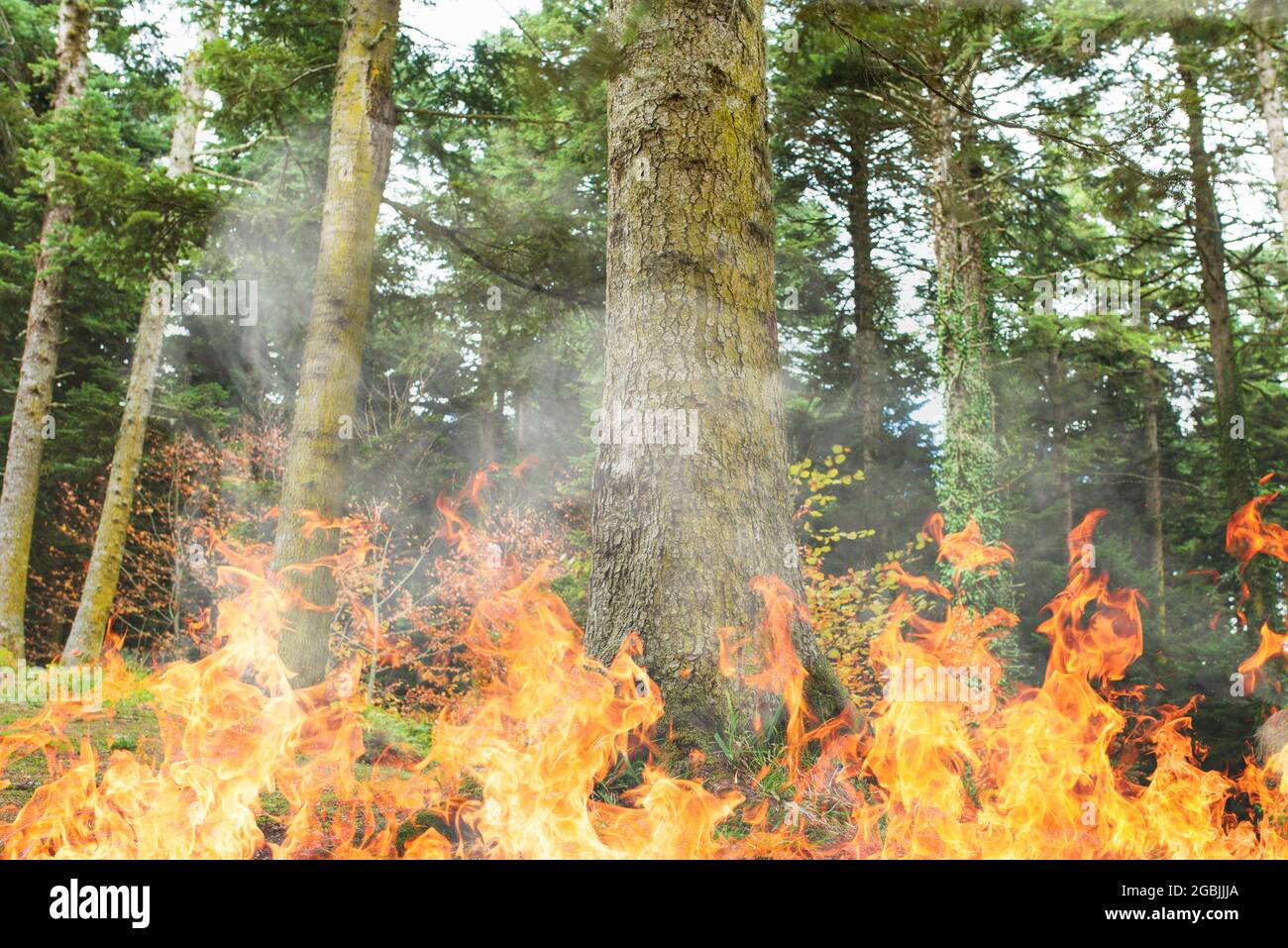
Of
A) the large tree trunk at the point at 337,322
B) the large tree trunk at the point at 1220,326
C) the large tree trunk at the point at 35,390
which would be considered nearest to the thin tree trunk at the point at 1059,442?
the large tree trunk at the point at 1220,326

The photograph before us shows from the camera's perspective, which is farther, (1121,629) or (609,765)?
(1121,629)

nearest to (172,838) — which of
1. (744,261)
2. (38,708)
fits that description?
(744,261)

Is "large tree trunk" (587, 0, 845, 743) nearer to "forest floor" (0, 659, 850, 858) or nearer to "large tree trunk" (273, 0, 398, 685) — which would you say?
"forest floor" (0, 659, 850, 858)

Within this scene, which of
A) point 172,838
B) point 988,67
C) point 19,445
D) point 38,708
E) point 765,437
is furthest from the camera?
point 988,67

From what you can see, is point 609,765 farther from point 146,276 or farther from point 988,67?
point 988,67

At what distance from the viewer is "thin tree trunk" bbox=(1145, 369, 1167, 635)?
52.5 ft

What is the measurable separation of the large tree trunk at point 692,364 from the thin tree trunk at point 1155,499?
15072mm

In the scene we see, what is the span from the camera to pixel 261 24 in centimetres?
787

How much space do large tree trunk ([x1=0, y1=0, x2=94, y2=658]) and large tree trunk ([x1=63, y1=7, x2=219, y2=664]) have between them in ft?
2.29

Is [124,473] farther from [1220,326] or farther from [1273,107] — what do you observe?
[1220,326]

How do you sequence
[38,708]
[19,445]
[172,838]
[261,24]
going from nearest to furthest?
1. [172,838]
2. [38,708]
3. [261,24]
4. [19,445]

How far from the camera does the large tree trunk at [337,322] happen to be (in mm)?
6230

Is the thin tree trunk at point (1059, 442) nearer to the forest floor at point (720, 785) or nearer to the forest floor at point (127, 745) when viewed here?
the forest floor at point (127, 745)
